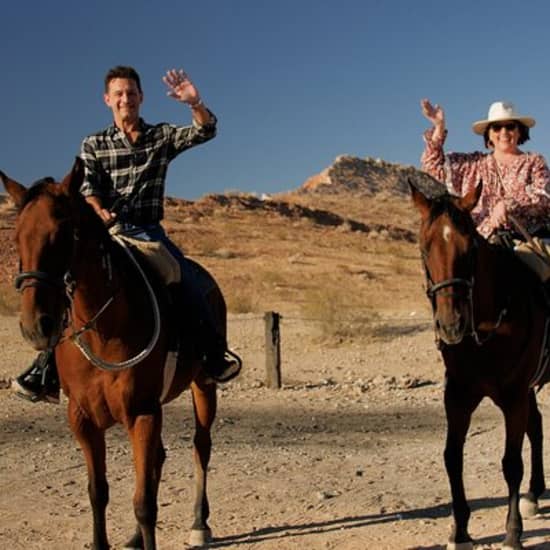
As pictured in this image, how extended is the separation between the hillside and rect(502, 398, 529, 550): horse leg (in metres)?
12.7

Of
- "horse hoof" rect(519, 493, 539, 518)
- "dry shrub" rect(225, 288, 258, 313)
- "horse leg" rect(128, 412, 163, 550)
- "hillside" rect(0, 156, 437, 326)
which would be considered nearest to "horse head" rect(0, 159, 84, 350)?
"horse leg" rect(128, 412, 163, 550)

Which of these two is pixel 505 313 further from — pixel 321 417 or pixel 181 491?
pixel 321 417

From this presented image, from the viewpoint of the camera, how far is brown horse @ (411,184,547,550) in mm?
5344

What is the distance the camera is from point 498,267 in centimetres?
→ 588

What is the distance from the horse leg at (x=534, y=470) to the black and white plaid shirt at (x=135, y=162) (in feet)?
10.9

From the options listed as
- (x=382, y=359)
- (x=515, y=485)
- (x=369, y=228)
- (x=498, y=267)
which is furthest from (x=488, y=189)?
(x=369, y=228)

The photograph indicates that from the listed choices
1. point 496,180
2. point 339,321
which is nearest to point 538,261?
point 496,180

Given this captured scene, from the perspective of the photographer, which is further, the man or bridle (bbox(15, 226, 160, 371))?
the man

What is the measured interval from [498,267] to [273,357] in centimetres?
749

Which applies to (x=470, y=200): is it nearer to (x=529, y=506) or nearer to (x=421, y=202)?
(x=421, y=202)

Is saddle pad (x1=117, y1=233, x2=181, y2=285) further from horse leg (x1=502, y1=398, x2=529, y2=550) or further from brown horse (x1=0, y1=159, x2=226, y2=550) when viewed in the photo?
horse leg (x1=502, y1=398, x2=529, y2=550)

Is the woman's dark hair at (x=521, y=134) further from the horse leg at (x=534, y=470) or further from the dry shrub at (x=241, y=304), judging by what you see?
the dry shrub at (x=241, y=304)

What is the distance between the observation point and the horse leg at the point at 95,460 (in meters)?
5.28

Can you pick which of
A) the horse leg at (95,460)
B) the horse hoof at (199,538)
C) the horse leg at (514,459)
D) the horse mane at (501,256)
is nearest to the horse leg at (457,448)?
the horse leg at (514,459)
